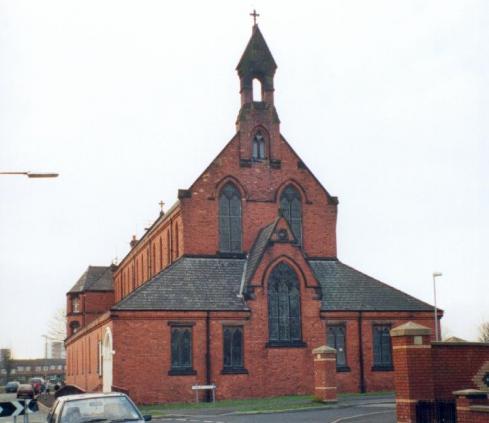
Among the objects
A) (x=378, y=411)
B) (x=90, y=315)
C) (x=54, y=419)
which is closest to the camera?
(x=54, y=419)

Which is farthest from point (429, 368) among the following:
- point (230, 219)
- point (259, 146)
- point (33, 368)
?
point (33, 368)

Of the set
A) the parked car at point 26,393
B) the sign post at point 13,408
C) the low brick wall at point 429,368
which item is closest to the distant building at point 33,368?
the parked car at point 26,393

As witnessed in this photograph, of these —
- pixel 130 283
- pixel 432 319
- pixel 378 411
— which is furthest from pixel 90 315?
pixel 378 411

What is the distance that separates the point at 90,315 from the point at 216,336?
40970mm

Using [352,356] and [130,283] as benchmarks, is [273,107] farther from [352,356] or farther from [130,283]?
[130,283]

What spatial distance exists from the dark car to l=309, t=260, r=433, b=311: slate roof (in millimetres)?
25665

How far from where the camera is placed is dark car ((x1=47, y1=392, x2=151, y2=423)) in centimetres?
A: 1331

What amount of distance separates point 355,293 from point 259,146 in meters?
9.64

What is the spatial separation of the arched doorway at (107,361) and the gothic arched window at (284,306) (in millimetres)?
7909

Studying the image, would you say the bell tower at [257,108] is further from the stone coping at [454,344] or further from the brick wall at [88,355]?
the stone coping at [454,344]

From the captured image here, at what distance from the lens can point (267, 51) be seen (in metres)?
43.1

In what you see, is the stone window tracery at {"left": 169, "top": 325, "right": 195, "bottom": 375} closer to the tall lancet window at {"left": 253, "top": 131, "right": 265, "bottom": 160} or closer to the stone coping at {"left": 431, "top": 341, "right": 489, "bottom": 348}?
the tall lancet window at {"left": 253, "top": 131, "right": 265, "bottom": 160}

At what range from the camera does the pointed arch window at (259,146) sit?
41.8 metres

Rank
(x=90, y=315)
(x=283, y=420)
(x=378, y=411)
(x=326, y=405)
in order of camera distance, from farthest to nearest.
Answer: (x=90, y=315), (x=326, y=405), (x=378, y=411), (x=283, y=420)
